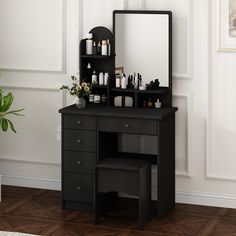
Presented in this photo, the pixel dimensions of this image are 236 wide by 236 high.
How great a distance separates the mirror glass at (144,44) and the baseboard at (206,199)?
91 centimetres

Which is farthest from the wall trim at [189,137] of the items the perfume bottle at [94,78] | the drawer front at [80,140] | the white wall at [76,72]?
the drawer front at [80,140]

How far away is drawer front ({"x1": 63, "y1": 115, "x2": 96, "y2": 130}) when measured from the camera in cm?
573

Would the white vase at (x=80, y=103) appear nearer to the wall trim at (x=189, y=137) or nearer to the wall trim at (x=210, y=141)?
the wall trim at (x=189, y=137)

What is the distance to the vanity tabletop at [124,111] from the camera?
5.56 m

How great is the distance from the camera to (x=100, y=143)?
577 centimetres

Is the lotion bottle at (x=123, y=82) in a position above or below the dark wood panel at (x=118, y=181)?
above

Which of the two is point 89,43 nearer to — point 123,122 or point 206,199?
point 123,122

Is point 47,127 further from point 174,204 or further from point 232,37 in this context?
point 232,37

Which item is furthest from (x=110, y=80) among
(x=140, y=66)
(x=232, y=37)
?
(x=232, y=37)

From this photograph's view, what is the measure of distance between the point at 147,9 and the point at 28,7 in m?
1.05

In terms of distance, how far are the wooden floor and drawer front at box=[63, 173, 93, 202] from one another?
0.12 m

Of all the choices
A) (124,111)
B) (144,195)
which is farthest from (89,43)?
(144,195)

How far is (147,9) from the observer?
19.5ft

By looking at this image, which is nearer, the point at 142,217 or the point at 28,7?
the point at 142,217
